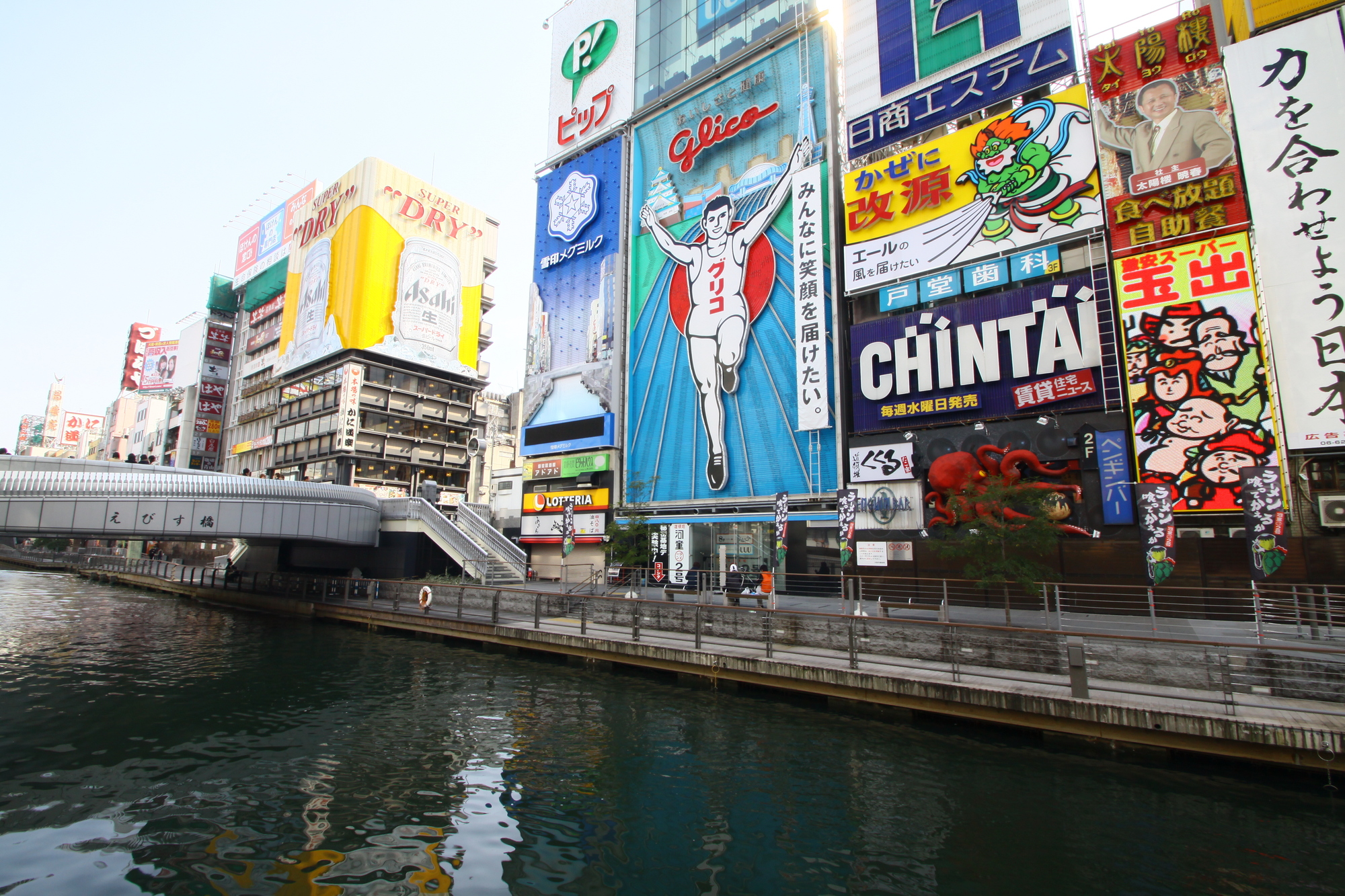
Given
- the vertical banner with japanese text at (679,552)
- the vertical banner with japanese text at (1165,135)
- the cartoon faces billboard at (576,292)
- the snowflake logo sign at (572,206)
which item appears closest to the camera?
the vertical banner with japanese text at (1165,135)

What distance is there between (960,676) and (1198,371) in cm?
1873

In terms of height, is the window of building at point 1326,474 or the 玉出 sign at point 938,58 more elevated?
the 玉出 sign at point 938,58

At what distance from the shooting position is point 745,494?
40.1 m

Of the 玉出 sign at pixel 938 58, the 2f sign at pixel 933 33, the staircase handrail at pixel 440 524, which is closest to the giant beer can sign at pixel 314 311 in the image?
the staircase handrail at pixel 440 524

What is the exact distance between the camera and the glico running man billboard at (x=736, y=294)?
124 ft

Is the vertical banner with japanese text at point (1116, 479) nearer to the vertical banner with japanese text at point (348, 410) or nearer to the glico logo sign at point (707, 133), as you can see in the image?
the glico logo sign at point (707, 133)

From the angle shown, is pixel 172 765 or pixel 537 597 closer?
pixel 172 765

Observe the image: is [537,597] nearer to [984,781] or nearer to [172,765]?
[172,765]

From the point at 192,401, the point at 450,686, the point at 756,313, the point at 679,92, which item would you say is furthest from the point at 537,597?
the point at 192,401

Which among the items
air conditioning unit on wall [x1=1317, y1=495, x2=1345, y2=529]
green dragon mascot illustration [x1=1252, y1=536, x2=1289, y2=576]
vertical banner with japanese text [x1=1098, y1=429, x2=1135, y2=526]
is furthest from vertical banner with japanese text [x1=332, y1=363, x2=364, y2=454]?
air conditioning unit on wall [x1=1317, y1=495, x2=1345, y2=529]

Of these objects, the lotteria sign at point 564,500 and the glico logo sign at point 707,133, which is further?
the lotteria sign at point 564,500

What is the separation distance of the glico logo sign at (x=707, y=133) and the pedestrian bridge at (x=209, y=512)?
2927 cm

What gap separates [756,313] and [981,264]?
13.3m

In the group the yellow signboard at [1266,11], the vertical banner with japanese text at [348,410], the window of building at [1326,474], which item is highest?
the yellow signboard at [1266,11]
